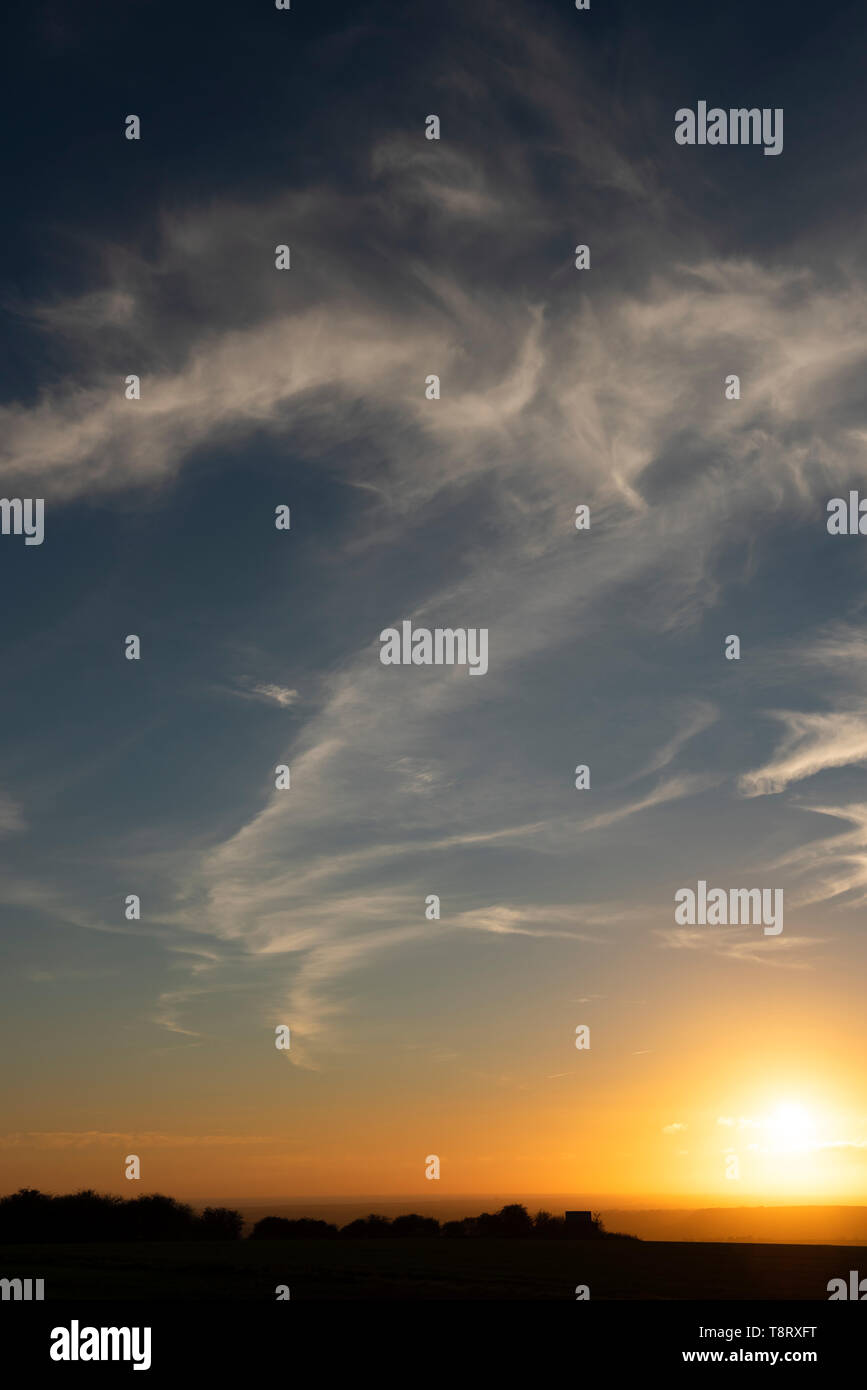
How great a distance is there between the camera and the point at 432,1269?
156 feet

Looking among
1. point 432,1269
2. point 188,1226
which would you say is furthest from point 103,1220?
point 432,1269

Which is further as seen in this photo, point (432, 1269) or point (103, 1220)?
point (103, 1220)

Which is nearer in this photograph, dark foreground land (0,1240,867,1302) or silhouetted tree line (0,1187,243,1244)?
dark foreground land (0,1240,867,1302)

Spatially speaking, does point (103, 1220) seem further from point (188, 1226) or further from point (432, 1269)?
point (432, 1269)

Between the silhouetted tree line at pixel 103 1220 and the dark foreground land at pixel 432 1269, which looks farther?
the silhouetted tree line at pixel 103 1220

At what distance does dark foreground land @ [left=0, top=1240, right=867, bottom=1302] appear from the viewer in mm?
40219

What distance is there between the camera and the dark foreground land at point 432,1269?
40.2 m
